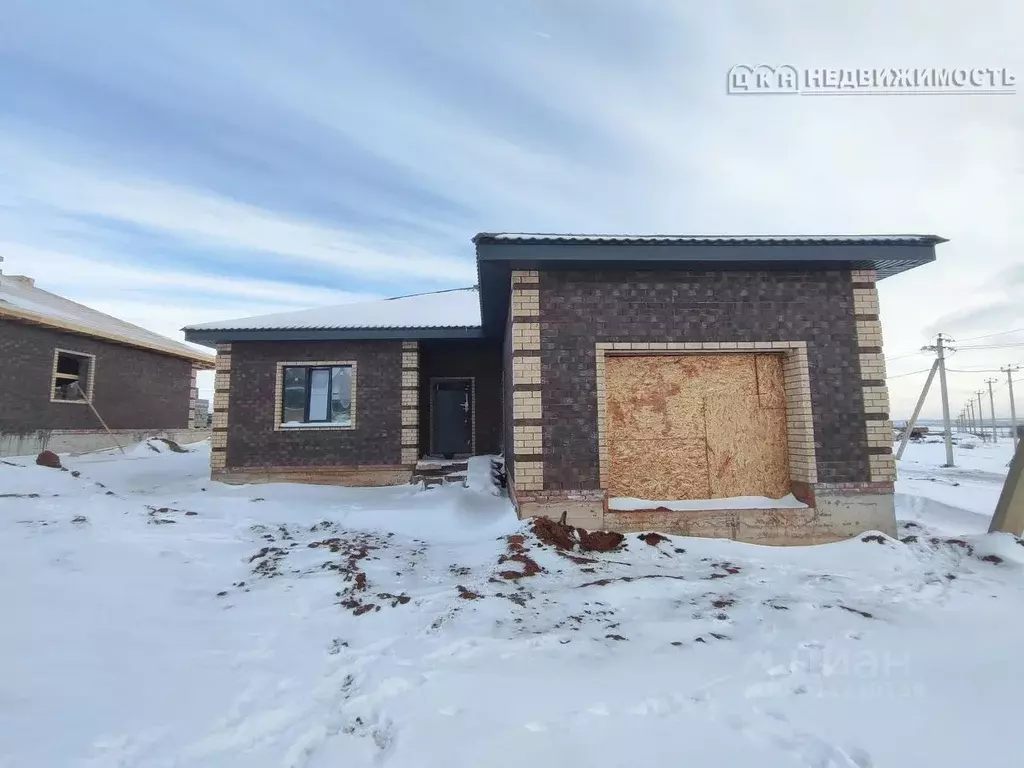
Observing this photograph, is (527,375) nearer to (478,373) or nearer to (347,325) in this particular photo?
(347,325)

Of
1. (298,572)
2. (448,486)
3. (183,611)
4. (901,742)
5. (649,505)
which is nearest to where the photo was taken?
(901,742)

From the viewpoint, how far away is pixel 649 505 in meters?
6.50

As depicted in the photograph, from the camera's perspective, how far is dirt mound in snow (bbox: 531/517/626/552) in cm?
570

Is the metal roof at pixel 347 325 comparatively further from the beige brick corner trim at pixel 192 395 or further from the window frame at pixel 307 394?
the beige brick corner trim at pixel 192 395

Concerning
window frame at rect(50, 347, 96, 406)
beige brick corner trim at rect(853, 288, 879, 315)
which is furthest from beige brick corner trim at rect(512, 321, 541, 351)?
window frame at rect(50, 347, 96, 406)

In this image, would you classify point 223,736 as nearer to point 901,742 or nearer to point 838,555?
point 901,742

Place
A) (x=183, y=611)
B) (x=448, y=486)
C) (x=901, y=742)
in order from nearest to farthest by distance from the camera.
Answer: (x=901, y=742)
(x=183, y=611)
(x=448, y=486)

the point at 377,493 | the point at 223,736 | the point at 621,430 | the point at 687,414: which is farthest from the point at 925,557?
the point at 377,493

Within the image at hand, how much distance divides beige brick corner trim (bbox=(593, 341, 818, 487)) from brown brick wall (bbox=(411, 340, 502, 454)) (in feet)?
20.0

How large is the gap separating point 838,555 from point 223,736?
6.13m

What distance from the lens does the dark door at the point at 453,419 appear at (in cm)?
1257

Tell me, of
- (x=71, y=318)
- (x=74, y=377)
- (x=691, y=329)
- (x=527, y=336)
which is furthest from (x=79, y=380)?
(x=691, y=329)

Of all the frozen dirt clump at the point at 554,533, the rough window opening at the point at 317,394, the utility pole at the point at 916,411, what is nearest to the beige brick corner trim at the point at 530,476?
the frozen dirt clump at the point at 554,533

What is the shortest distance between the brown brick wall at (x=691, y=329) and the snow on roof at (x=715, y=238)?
0.51m
